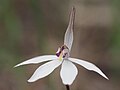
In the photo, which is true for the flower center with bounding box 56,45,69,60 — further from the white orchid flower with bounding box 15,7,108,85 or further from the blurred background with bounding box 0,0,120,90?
the blurred background with bounding box 0,0,120,90

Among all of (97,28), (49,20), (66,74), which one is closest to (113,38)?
(97,28)

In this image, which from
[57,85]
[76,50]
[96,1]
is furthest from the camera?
[96,1]

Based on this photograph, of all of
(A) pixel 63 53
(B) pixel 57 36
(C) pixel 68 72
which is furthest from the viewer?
(B) pixel 57 36

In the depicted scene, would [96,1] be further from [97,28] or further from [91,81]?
[91,81]

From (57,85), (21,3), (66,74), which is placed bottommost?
(57,85)

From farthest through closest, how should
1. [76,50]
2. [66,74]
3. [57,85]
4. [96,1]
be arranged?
[96,1] < [76,50] < [57,85] < [66,74]

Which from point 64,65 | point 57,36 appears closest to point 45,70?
point 64,65

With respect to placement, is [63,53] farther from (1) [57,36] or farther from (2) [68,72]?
(1) [57,36]
